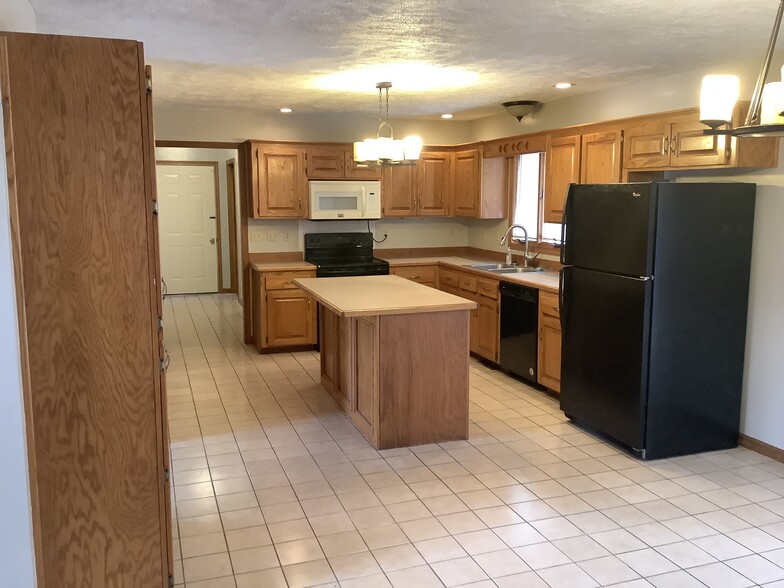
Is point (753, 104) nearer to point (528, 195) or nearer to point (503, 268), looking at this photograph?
point (503, 268)

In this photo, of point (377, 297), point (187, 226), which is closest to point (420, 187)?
point (377, 297)

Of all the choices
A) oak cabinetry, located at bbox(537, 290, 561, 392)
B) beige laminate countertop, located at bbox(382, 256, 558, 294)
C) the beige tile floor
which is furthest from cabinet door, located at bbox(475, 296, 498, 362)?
the beige tile floor

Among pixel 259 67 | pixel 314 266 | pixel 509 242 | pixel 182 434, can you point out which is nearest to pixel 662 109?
pixel 509 242

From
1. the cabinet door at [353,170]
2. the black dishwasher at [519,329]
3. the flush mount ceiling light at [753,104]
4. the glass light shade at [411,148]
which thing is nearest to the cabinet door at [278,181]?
the cabinet door at [353,170]

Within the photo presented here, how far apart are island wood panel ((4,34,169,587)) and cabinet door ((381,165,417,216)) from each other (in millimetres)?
4863

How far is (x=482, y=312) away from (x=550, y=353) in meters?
1.10

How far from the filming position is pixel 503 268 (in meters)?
6.25

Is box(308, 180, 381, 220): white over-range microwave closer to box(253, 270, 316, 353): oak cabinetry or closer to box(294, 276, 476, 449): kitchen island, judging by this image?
box(253, 270, 316, 353): oak cabinetry

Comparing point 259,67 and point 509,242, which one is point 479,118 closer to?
point 509,242

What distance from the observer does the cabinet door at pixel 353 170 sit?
6.73 metres

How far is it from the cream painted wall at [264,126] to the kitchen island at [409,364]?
2897 millimetres

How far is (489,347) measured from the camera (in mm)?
5953

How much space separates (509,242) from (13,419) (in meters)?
5.39

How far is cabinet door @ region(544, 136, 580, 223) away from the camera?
520cm
